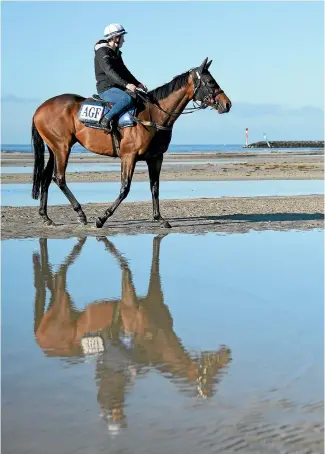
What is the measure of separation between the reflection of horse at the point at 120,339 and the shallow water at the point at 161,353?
12 mm

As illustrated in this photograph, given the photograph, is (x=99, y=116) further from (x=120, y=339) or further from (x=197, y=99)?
(x=120, y=339)

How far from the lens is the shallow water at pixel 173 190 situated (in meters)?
19.2

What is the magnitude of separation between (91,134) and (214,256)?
4195 millimetres

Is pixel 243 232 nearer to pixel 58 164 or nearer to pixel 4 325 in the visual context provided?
pixel 58 164

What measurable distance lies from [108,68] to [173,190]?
10661mm

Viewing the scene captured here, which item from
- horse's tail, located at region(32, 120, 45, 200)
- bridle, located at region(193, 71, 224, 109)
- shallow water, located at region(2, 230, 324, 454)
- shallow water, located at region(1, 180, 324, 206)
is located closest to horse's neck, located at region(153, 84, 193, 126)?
bridle, located at region(193, 71, 224, 109)

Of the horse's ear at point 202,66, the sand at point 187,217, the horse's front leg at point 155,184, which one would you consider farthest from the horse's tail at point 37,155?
the horse's ear at point 202,66

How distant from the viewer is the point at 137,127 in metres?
12.3

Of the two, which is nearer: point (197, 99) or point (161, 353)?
point (161, 353)

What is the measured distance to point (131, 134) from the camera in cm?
1233

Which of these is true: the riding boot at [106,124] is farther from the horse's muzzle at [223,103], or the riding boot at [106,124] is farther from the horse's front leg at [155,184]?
the horse's muzzle at [223,103]

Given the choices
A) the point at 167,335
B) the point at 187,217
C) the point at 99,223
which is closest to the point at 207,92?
the point at 99,223

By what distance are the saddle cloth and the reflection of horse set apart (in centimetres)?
488

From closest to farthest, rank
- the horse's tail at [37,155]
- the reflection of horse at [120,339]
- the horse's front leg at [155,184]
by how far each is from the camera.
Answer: the reflection of horse at [120,339]
the horse's front leg at [155,184]
the horse's tail at [37,155]
